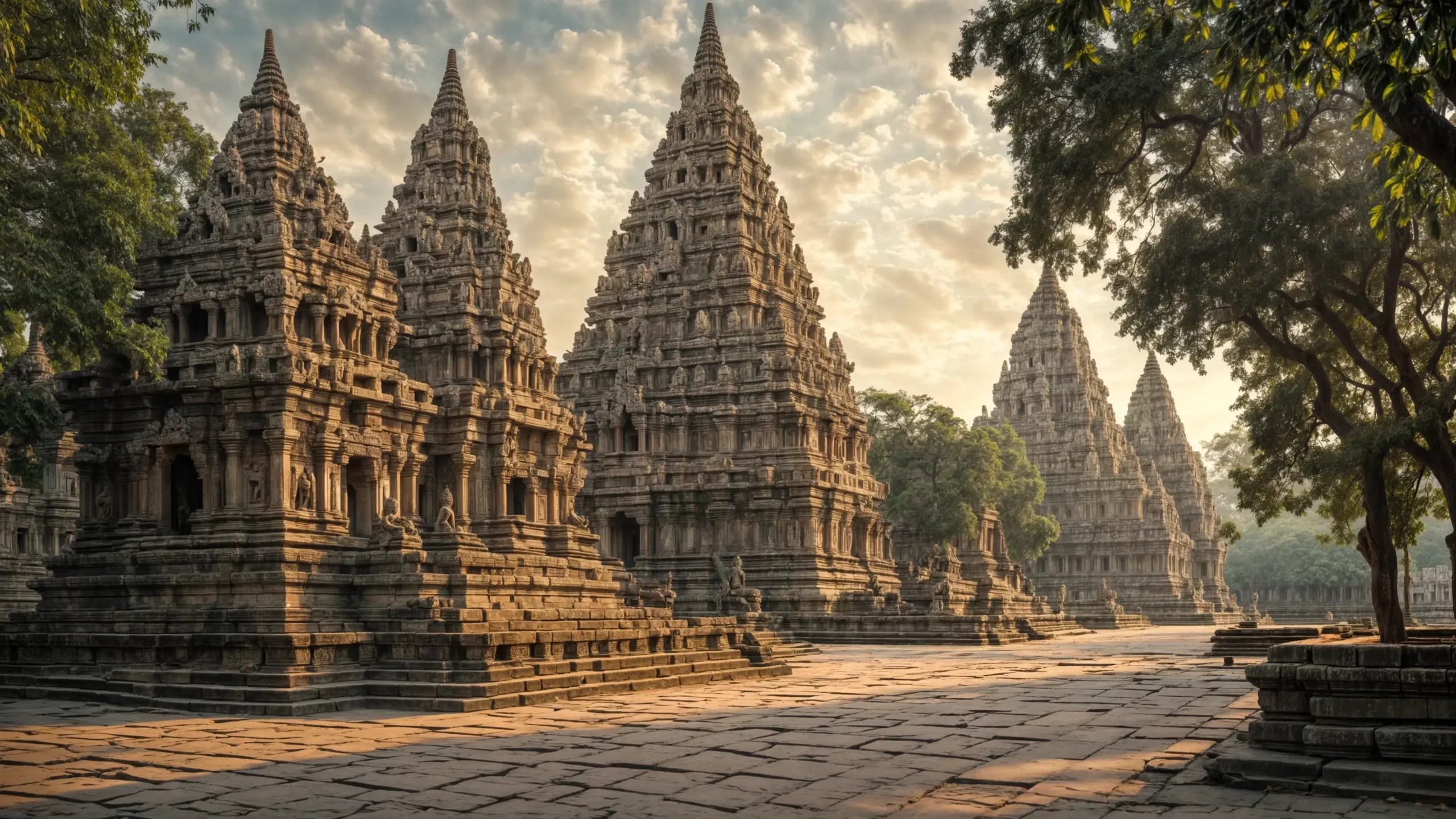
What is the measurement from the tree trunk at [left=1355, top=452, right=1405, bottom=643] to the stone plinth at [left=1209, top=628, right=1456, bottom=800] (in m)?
6.88

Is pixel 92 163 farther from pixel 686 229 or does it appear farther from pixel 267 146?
pixel 686 229

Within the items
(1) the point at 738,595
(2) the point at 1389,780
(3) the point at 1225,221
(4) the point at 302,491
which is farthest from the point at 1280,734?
Result: (1) the point at 738,595

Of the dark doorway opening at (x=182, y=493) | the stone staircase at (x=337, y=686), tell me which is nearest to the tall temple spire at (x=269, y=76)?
the dark doorway opening at (x=182, y=493)

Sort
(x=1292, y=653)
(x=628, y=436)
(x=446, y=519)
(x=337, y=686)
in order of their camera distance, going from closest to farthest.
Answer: (x=1292, y=653) < (x=337, y=686) < (x=446, y=519) < (x=628, y=436)

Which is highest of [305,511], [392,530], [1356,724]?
[305,511]

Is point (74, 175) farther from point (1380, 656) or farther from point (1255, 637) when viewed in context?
point (1255, 637)

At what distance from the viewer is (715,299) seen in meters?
48.7

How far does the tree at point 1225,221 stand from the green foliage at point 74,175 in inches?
466

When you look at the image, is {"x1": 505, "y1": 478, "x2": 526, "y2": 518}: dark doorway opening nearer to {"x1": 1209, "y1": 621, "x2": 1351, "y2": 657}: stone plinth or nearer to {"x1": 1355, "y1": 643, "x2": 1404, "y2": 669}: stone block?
{"x1": 1209, "y1": 621, "x2": 1351, "y2": 657}: stone plinth

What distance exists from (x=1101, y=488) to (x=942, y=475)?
2246 centimetres

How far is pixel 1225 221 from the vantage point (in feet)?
65.4

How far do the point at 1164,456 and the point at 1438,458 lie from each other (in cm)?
7879

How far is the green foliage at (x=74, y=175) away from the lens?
18484 mm

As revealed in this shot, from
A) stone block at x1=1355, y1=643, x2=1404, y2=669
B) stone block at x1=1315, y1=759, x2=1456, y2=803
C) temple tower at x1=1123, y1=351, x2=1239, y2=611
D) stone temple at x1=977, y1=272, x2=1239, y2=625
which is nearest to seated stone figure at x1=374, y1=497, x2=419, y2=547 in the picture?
stone block at x1=1355, y1=643, x2=1404, y2=669
